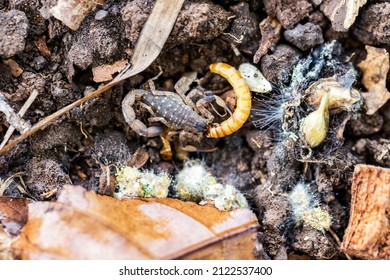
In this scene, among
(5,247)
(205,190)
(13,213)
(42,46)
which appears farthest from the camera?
(205,190)

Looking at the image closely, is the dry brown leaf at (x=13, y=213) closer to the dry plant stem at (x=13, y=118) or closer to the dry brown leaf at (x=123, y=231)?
the dry brown leaf at (x=123, y=231)

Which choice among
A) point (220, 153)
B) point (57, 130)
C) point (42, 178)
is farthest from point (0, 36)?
point (220, 153)

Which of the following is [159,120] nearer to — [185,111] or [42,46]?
[185,111]

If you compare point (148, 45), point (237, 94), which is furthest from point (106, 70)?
point (237, 94)

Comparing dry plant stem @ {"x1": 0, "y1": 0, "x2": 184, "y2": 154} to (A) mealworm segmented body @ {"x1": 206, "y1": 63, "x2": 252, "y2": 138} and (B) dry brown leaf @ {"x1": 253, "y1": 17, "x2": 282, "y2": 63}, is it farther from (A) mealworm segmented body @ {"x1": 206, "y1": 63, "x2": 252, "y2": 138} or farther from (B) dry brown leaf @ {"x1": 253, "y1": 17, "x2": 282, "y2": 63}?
(B) dry brown leaf @ {"x1": 253, "y1": 17, "x2": 282, "y2": 63}

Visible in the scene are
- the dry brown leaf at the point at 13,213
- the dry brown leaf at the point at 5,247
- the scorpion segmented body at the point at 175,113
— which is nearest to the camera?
the dry brown leaf at the point at 5,247

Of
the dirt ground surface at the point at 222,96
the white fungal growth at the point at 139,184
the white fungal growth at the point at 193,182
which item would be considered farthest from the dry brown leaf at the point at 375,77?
the white fungal growth at the point at 139,184

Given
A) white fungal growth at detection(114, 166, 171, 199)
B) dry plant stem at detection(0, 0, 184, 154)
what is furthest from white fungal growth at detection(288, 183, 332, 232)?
dry plant stem at detection(0, 0, 184, 154)
